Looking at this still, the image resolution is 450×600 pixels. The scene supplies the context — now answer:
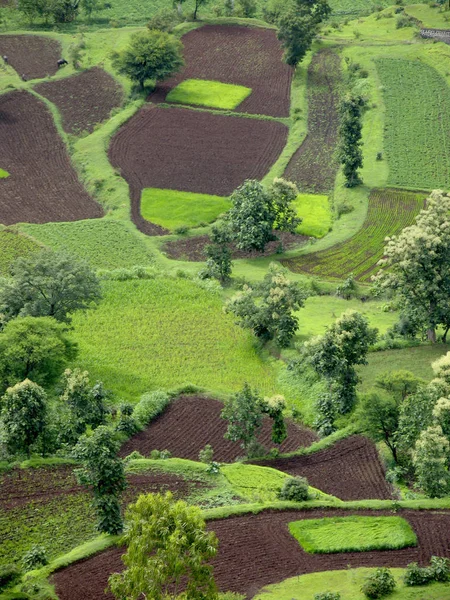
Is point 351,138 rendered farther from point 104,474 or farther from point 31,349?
point 104,474

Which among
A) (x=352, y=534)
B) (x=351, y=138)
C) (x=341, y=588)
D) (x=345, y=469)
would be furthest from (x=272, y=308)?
(x=351, y=138)

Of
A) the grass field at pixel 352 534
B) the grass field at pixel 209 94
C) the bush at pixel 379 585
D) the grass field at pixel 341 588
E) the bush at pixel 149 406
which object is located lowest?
the bush at pixel 149 406

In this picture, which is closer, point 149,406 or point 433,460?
point 433,460

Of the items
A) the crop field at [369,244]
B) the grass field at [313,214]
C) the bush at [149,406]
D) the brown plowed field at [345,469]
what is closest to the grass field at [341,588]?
the brown plowed field at [345,469]

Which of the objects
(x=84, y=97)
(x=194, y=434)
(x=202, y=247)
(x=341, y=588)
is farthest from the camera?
(x=84, y=97)

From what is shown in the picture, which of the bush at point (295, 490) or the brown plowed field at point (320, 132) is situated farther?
the brown plowed field at point (320, 132)

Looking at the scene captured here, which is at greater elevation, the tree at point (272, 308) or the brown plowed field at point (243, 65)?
the brown plowed field at point (243, 65)

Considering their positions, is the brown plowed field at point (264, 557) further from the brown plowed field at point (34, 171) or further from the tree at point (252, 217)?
the brown plowed field at point (34, 171)
